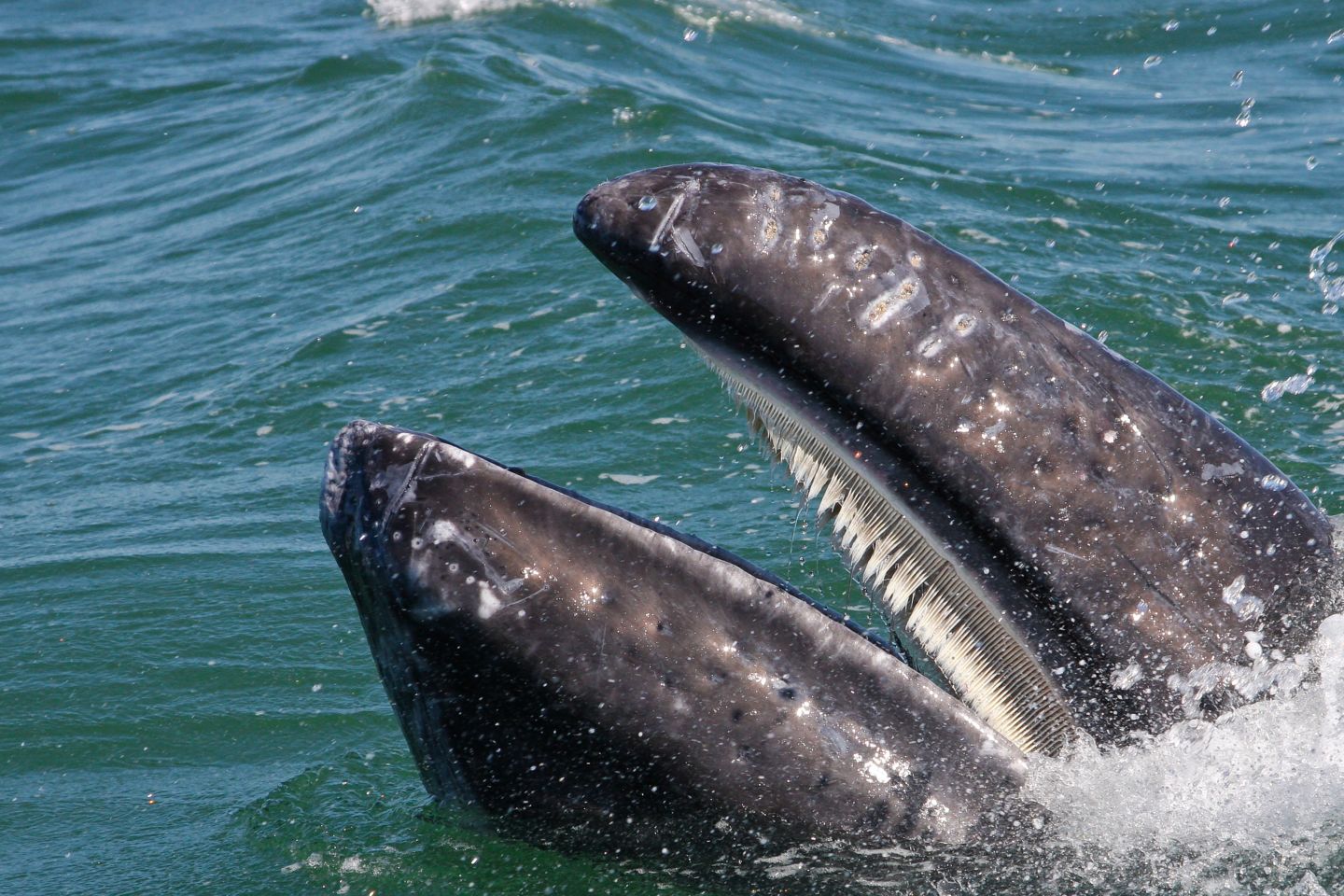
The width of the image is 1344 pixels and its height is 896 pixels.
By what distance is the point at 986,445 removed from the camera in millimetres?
4242

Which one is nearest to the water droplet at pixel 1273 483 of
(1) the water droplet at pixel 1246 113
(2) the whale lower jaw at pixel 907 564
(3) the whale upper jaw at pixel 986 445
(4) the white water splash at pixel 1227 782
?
(3) the whale upper jaw at pixel 986 445

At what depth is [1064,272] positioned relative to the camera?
1246 centimetres

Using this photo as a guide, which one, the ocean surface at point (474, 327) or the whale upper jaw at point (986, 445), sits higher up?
the whale upper jaw at point (986, 445)

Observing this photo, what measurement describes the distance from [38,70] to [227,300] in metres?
12.3

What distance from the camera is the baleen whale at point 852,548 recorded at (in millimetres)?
4168

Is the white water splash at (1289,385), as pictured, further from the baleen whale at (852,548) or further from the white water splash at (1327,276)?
the baleen whale at (852,548)

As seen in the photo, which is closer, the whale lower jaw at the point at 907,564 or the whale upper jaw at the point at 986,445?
the whale upper jaw at the point at 986,445

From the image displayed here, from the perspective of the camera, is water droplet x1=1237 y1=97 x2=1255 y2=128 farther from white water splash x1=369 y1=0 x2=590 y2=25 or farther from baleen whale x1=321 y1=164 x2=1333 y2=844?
baleen whale x1=321 y1=164 x2=1333 y2=844

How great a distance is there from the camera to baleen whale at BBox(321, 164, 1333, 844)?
417cm

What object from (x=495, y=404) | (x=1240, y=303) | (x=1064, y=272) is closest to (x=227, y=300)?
(x=495, y=404)

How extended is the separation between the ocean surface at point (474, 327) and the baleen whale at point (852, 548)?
245 mm

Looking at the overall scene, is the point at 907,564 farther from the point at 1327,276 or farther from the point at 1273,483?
the point at 1327,276

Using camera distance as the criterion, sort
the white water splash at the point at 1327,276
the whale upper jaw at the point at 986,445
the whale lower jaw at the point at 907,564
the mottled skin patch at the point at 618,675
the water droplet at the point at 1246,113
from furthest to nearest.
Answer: the water droplet at the point at 1246,113, the white water splash at the point at 1327,276, the whale lower jaw at the point at 907,564, the whale upper jaw at the point at 986,445, the mottled skin patch at the point at 618,675

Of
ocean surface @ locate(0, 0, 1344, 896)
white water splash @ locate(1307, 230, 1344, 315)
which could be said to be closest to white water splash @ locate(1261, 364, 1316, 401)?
ocean surface @ locate(0, 0, 1344, 896)
